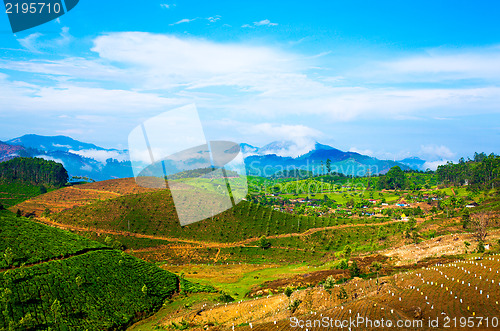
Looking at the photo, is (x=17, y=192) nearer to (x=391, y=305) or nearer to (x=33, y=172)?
(x=33, y=172)

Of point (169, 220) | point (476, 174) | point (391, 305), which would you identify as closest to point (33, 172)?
point (169, 220)

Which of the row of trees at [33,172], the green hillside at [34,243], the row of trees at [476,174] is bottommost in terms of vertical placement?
the row of trees at [476,174]

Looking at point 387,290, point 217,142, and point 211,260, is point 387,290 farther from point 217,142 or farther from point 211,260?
point 211,260

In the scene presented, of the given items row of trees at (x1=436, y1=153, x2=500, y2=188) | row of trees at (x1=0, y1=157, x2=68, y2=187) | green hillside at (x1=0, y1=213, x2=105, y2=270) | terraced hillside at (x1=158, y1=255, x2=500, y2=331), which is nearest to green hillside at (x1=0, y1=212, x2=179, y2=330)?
green hillside at (x1=0, y1=213, x2=105, y2=270)

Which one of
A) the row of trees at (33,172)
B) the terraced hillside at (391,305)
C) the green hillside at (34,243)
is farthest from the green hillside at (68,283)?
the row of trees at (33,172)

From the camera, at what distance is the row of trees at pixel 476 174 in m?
102

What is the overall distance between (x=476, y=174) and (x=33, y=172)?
5809 inches

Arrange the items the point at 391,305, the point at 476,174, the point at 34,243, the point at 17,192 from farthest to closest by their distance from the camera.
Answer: the point at 476,174
the point at 17,192
the point at 34,243
the point at 391,305

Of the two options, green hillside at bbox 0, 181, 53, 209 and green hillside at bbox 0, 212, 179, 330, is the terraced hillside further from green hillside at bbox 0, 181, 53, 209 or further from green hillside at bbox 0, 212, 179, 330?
green hillside at bbox 0, 181, 53, 209

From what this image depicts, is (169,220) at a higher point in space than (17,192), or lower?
lower

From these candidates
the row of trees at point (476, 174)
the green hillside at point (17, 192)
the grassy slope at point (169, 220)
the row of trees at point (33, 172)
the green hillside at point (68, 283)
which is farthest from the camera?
the row of trees at point (476, 174)

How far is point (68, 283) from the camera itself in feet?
90.0

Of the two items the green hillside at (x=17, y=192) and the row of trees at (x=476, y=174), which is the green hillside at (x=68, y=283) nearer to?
the green hillside at (x=17, y=192)

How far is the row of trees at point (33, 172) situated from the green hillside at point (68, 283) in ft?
241
